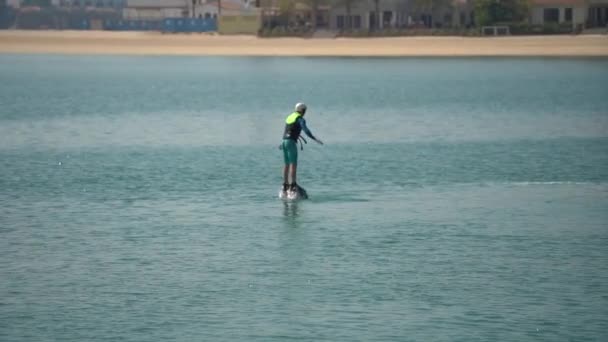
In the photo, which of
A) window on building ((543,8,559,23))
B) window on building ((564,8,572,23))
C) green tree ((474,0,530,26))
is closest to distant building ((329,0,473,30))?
window on building ((543,8,559,23))

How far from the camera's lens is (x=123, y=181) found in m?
37.4

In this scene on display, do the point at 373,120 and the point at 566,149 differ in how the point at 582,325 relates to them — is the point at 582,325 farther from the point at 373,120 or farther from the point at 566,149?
the point at 373,120

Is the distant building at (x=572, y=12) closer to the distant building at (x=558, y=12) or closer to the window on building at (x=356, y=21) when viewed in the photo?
the distant building at (x=558, y=12)

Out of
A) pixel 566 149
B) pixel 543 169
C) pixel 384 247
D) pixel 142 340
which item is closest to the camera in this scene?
pixel 142 340

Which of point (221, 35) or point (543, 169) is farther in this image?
point (221, 35)

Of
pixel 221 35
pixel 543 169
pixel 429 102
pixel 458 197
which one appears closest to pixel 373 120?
pixel 429 102

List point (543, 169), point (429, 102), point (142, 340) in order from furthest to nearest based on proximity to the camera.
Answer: point (429, 102), point (543, 169), point (142, 340)

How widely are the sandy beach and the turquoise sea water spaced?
6458 cm

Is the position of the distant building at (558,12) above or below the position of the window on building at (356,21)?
above

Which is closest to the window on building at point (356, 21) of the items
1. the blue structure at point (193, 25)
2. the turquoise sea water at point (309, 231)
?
the blue structure at point (193, 25)

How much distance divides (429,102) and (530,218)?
46.2 meters

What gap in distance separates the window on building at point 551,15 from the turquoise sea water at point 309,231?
78.2 meters

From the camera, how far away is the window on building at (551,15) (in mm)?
139375

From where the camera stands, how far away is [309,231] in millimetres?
27844
